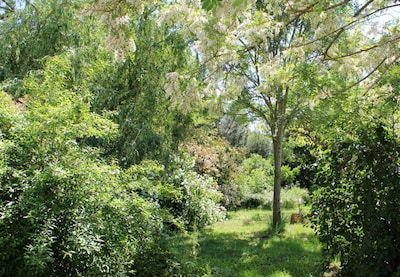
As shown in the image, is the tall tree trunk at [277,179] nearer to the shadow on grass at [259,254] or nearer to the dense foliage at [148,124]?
the shadow on grass at [259,254]

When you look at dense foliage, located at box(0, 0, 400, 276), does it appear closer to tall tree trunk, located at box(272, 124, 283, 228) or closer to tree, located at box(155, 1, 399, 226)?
tree, located at box(155, 1, 399, 226)

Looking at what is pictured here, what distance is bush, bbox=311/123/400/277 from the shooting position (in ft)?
11.2

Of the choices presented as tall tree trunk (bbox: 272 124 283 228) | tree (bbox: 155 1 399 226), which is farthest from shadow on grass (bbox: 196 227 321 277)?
tree (bbox: 155 1 399 226)

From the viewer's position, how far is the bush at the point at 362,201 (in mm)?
3418

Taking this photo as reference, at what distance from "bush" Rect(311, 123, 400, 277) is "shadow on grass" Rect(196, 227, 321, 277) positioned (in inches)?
26.3

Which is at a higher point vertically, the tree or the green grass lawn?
the tree

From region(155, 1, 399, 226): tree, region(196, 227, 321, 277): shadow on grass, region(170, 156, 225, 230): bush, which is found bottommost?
region(196, 227, 321, 277): shadow on grass

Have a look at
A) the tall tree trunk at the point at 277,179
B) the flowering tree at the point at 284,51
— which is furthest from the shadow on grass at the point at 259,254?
the flowering tree at the point at 284,51

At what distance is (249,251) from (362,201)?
3.14 metres

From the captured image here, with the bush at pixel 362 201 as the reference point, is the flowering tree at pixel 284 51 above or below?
above

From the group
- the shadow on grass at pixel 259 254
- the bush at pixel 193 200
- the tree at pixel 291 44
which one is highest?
the tree at pixel 291 44

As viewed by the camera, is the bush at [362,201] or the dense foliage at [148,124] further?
the bush at [362,201]

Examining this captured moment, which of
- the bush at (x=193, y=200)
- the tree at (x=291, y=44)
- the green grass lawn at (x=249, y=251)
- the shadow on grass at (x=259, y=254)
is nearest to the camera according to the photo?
the tree at (x=291, y=44)

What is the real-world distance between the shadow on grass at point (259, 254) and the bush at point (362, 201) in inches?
26.3
